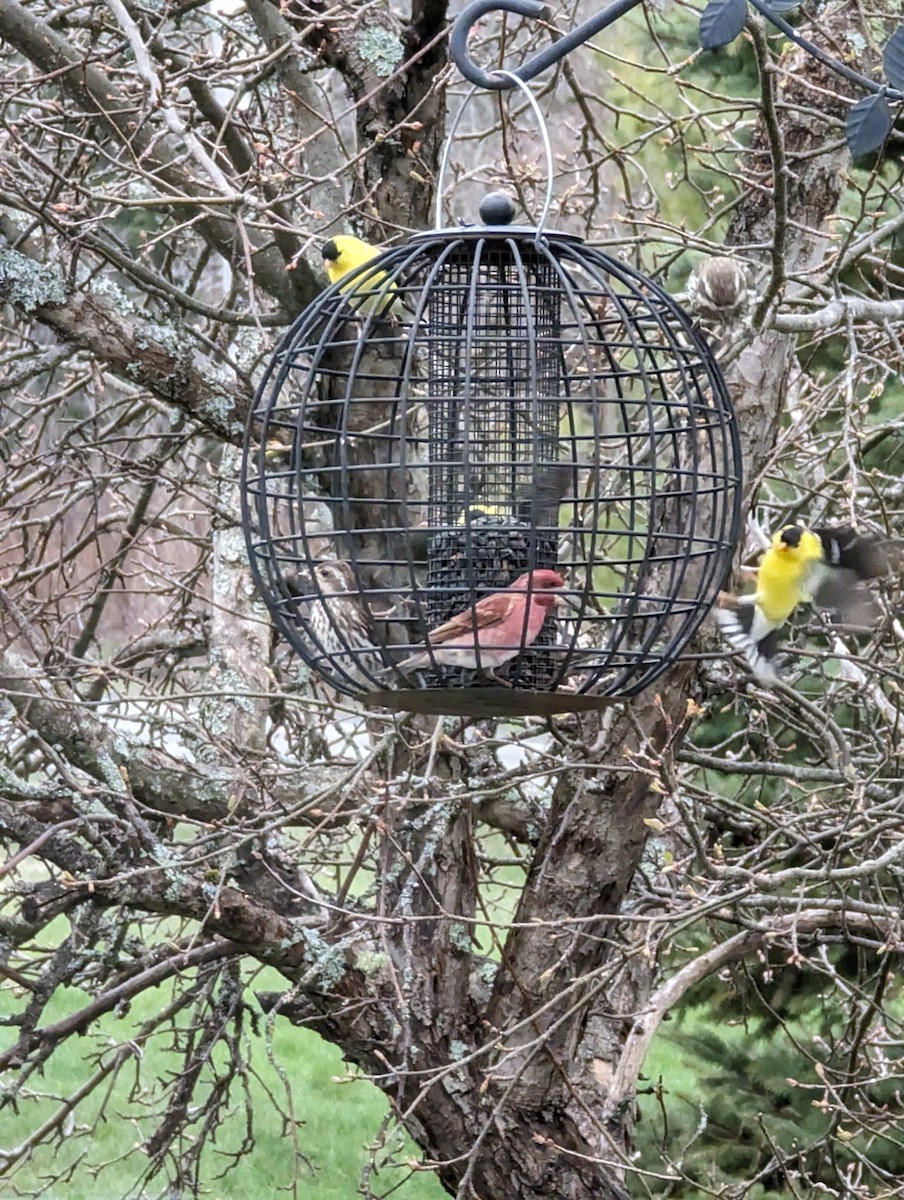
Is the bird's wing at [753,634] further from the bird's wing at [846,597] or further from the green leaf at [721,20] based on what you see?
the green leaf at [721,20]

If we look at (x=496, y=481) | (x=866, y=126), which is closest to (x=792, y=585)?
(x=496, y=481)

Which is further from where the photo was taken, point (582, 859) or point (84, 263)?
point (84, 263)

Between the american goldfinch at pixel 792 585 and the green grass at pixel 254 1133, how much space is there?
331 centimetres

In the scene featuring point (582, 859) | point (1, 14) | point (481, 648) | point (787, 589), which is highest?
point (1, 14)

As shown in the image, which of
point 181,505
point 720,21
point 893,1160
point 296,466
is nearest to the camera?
point 720,21

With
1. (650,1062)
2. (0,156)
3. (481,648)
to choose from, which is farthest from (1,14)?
(650,1062)

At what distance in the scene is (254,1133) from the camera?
8.05 metres

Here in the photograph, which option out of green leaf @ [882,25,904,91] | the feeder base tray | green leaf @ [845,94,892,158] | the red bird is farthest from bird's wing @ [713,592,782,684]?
green leaf @ [882,25,904,91]

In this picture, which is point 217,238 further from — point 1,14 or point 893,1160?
point 893,1160

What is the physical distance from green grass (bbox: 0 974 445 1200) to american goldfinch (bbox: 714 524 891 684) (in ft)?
10.9

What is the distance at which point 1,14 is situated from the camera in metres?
4.28

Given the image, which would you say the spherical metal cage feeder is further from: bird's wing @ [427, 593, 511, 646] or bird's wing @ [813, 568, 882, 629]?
bird's wing @ [813, 568, 882, 629]

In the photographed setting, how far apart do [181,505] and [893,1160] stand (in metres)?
6.41

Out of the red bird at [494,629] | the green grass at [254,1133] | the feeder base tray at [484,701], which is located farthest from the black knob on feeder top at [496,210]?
the green grass at [254,1133]
